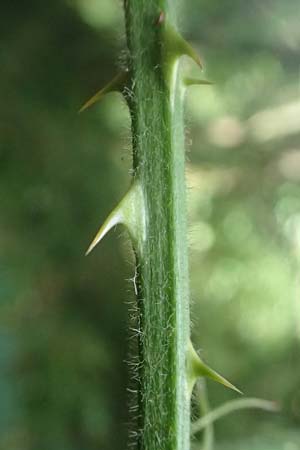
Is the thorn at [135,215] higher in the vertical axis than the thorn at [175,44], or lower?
lower

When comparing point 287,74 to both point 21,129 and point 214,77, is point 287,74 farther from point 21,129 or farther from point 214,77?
point 21,129

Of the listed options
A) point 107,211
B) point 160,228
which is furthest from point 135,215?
point 107,211

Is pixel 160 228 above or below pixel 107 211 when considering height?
below

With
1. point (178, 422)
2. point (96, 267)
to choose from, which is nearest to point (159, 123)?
point (178, 422)

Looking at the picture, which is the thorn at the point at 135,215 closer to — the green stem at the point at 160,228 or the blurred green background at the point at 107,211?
the green stem at the point at 160,228

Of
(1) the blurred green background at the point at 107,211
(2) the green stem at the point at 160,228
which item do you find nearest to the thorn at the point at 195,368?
(2) the green stem at the point at 160,228

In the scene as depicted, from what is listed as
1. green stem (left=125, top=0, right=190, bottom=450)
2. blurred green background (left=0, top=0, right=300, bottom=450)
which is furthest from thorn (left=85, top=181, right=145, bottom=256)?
blurred green background (left=0, top=0, right=300, bottom=450)

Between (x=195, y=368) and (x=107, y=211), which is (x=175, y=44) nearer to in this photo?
(x=195, y=368)
